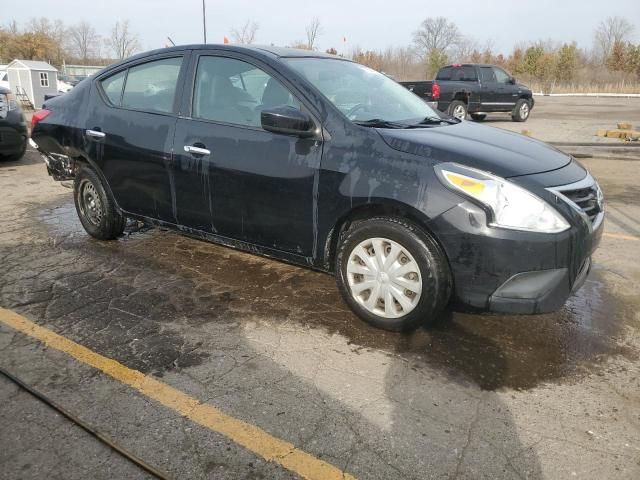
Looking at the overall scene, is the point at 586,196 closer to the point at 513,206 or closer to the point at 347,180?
the point at 513,206

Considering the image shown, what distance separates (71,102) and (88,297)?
2027 millimetres

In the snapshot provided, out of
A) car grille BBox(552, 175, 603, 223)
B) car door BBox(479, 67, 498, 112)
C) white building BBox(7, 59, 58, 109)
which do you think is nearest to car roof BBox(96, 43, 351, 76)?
car grille BBox(552, 175, 603, 223)

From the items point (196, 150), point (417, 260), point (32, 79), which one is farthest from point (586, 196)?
point (32, 79)

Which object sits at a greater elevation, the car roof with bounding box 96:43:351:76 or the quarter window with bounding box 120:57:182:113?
the car roof with bounding box 96:43:351:76

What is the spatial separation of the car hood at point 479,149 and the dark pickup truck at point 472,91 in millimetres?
13069

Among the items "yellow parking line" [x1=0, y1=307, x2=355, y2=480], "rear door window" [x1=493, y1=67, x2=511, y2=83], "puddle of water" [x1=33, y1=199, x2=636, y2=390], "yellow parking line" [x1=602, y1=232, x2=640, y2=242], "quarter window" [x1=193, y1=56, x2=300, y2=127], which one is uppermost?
"rear door window" [x1=493, y1=67, x2=511, y2=83]

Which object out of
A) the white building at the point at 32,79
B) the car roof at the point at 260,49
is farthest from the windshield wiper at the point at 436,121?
the white building at the point at 32,79

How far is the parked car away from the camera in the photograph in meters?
8.89

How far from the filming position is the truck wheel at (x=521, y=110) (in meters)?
18.0

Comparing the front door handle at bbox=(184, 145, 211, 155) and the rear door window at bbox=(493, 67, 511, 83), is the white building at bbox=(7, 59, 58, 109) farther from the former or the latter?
the front door handle at bbox=(184, 145, 211, 155)

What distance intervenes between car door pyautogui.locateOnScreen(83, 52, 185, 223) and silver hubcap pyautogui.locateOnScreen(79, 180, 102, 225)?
1.18 ft

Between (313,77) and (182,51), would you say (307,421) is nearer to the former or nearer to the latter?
(313,77)

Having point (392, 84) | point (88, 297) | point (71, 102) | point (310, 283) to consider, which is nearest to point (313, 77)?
point (392, 84)

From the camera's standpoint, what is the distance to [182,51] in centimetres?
420
